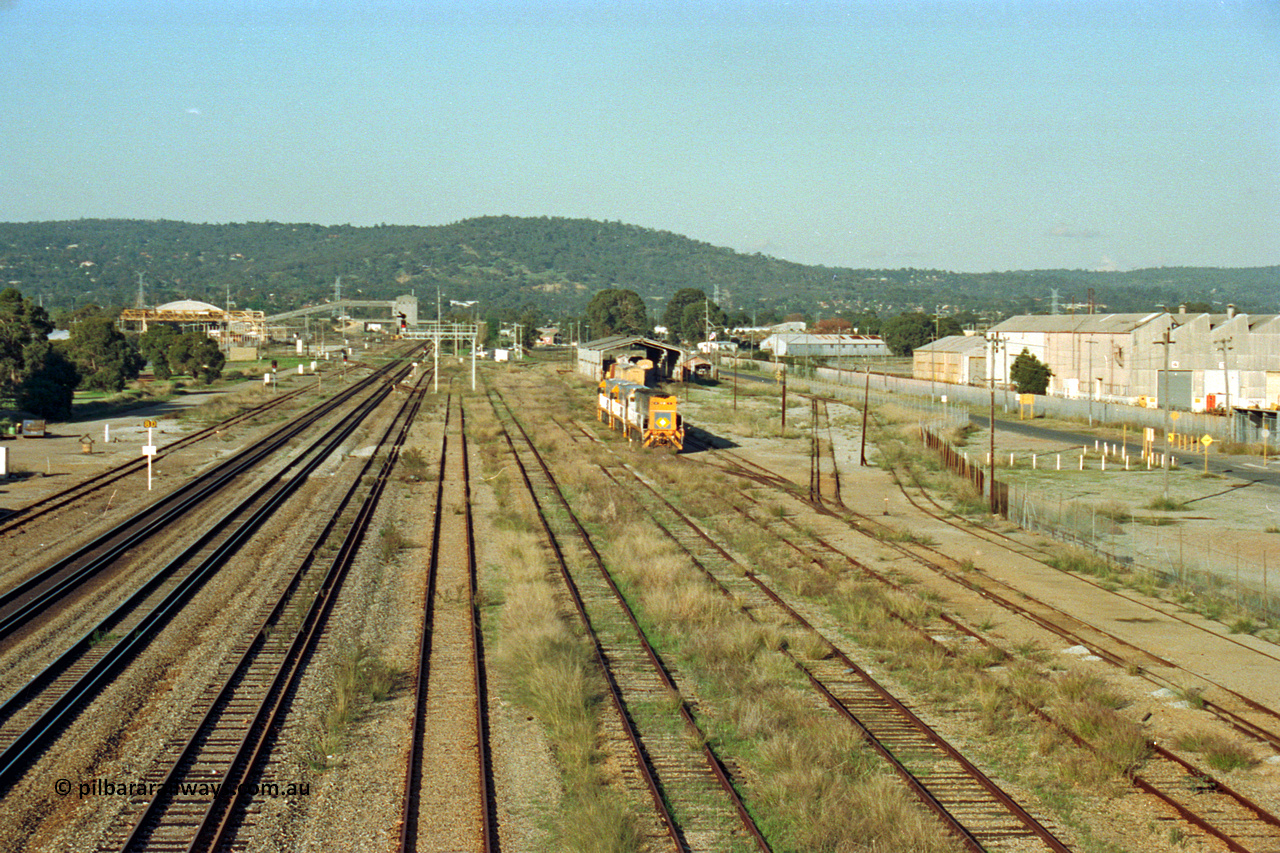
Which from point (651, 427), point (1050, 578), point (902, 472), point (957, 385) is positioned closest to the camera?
point (1050, 578)

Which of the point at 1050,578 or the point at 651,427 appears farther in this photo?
the point at 651,427

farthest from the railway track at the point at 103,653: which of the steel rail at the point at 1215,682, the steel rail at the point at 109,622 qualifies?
the steel rail at the point at 1215,682

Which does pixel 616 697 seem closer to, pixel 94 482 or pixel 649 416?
pixel 94 482

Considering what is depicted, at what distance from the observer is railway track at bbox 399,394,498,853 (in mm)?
10281

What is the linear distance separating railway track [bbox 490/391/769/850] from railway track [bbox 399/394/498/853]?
1775mm

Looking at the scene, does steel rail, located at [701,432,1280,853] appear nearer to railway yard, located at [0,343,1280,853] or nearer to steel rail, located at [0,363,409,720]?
railway yard, located at [0,343,1280,853]

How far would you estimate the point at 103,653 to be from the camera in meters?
15.6

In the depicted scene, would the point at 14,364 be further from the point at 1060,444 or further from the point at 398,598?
the point at 1060,444

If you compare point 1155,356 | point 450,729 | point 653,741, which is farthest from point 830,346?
point 450,729

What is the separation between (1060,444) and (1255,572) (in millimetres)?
28475

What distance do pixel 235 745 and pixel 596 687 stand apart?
496cm

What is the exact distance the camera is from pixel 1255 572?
24.7 m

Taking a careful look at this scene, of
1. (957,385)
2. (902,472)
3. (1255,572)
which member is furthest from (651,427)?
(957,385)

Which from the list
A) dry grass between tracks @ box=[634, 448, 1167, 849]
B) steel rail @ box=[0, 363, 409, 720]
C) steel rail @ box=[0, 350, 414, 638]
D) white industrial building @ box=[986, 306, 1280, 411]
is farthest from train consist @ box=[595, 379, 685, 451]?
dry grass between tracks @ box=[634, 448, 1167, 849]
